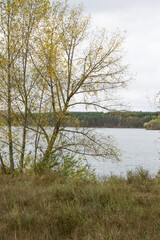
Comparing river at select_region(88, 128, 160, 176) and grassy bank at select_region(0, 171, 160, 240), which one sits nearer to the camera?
grassy bank at select_region(0, 171, 160, 240)

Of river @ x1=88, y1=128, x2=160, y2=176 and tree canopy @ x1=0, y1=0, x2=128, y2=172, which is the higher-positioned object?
tree canopy @ x1=0, y1=0, x2=128, y2=172

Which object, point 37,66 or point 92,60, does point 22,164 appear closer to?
point 37,66

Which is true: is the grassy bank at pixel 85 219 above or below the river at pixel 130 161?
above

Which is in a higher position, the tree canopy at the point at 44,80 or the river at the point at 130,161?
the tree canopy at the point at 44,80

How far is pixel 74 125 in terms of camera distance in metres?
11.0

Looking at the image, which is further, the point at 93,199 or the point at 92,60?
the point at 92,60

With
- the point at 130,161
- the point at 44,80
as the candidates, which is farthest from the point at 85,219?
the point at 130,161

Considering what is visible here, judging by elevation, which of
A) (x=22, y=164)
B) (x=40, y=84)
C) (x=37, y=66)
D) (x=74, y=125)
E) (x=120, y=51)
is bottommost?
(x=22, y=164)

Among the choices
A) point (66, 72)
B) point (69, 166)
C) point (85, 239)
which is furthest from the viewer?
point (66, 72)

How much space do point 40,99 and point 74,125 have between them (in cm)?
198

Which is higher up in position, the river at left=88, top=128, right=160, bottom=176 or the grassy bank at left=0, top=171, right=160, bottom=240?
the grassy bank at left=0, top=171, right=160, bottom=240

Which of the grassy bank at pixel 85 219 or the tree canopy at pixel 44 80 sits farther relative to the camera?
the tree canopy at pixel 44 80

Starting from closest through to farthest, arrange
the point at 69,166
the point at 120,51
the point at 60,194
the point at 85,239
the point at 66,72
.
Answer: the point at 85,239
the point at 60,194
the point at 69,166
the point at 66,72
the point at 120,51

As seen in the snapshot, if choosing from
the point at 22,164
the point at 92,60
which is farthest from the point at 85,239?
the point at 92,60
